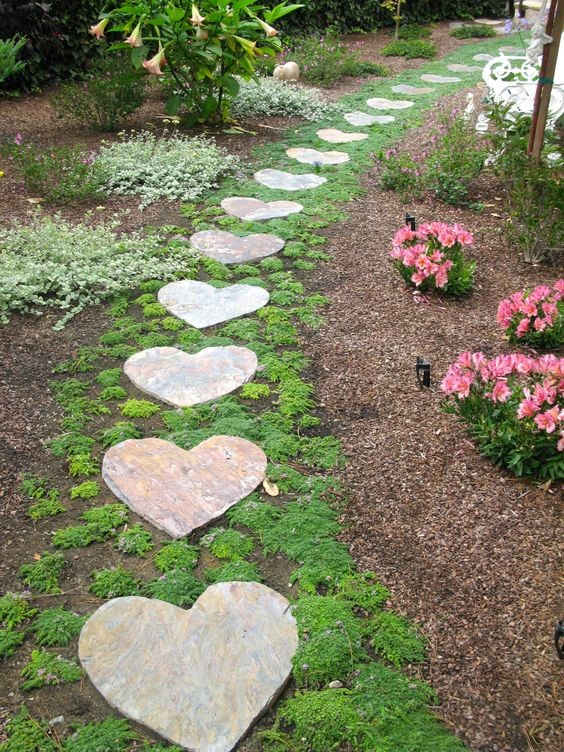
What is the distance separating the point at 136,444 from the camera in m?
2.89

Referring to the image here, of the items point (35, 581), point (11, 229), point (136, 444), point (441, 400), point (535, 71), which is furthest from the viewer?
point (535, 71)

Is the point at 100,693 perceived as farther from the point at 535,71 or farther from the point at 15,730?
the point at 535,71

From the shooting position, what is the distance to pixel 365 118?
7773mm

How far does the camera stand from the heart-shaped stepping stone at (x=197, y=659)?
73.9 inches

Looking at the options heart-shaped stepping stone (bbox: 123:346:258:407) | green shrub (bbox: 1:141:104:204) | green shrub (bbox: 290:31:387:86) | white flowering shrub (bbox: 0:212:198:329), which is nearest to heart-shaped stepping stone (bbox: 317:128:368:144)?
green shrub (bbox: 290:31:387:86)

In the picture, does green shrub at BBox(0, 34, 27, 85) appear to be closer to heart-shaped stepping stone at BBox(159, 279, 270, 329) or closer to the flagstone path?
heart-shaped stepping stone at BBox(159, 279, 270, 329)

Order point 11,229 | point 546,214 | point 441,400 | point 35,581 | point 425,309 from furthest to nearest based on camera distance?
point 11,229 < point 546,214 < point 425,309 < point 441,400 < point 35,581

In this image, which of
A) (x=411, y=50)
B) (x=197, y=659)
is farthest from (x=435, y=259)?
(x=411, y=50)

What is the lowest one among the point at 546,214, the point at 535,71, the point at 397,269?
the point at 397,269

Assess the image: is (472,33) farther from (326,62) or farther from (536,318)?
(536,318)

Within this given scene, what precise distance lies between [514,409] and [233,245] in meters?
2.58

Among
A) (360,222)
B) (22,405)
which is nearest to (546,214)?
(360,222)

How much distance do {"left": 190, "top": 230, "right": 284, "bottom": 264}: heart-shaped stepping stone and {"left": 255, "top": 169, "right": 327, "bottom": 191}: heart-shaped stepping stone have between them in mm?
1069

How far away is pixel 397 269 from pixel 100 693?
2915mm
